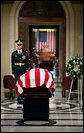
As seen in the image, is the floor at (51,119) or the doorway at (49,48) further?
the doorway at (49,48)

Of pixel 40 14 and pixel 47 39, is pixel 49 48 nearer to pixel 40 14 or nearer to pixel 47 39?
pixel 47 39

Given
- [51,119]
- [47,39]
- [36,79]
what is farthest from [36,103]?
[47,39]

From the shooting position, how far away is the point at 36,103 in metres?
5.89

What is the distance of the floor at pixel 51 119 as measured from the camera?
5.18 metres

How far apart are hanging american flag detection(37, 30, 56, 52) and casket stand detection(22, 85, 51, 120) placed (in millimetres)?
5913

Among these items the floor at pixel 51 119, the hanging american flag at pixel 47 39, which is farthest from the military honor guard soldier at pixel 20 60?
the hanging american flag at pixel 47 39

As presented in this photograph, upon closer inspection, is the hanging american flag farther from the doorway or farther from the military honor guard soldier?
the military honor guard soldier

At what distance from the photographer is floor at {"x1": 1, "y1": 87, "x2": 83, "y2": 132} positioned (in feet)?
17.0

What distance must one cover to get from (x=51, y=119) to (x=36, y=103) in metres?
0.40

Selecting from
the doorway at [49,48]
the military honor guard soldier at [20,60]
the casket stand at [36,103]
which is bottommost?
Answer: the casket stand at [36,103]

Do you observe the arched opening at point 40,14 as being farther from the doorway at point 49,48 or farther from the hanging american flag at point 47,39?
the hanging american flag at point 47,39

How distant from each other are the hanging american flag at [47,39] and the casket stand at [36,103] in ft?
19.4

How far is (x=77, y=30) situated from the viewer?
971 centimetres

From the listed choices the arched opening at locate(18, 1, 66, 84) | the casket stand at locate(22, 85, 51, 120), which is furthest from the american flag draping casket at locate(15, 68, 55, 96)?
the arched opening at locate(18, 1, 66, 84)
